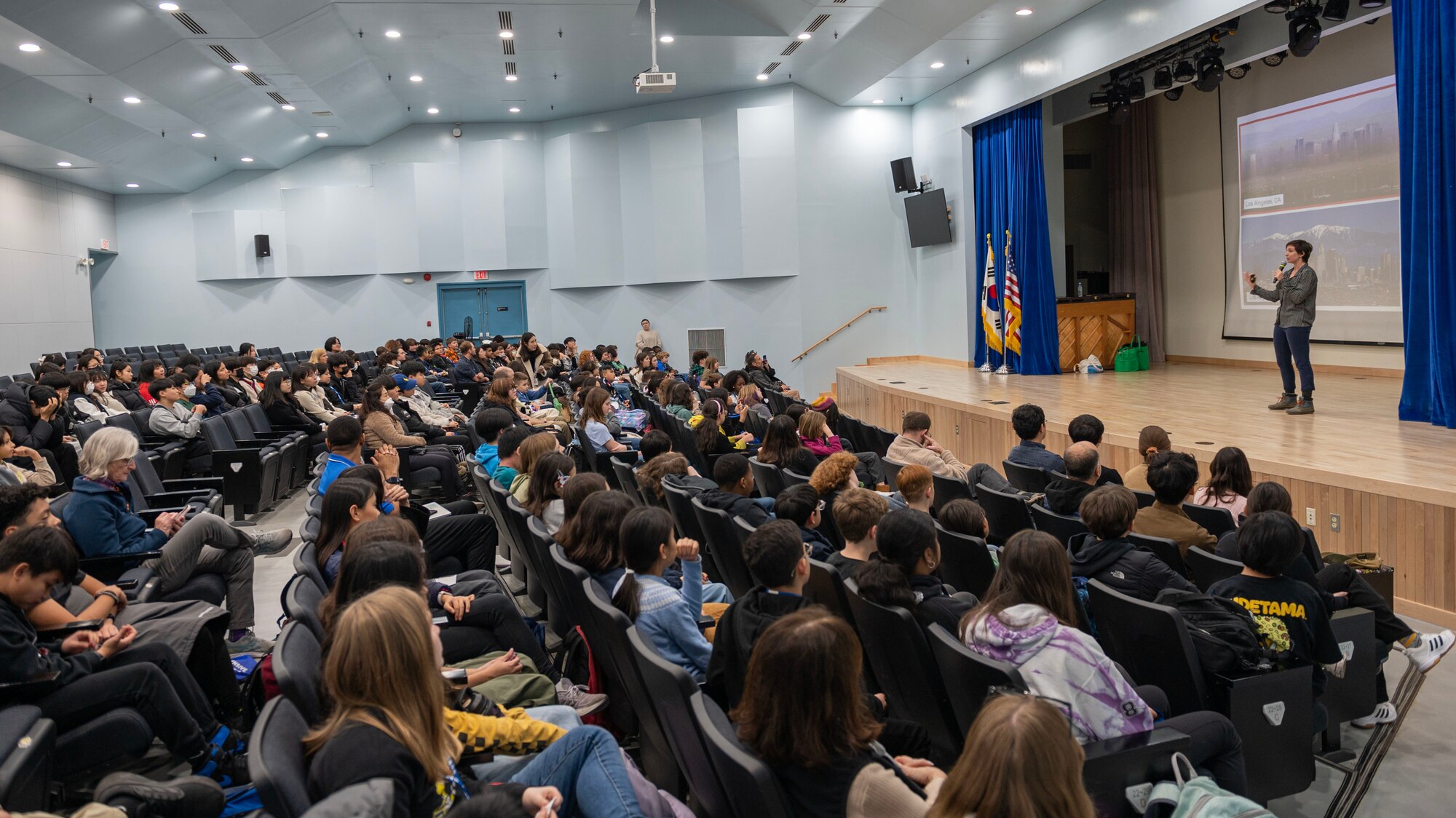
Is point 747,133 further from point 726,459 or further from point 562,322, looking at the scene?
point 726,459

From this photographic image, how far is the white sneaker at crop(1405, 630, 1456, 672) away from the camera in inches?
131

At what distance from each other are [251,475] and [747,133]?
11529 millimetres

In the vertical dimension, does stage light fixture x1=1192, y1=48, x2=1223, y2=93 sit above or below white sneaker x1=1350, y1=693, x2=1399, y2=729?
above

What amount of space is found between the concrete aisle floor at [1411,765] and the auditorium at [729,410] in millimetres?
24

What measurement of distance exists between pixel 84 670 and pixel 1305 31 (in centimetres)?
977

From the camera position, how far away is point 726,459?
4.64 m

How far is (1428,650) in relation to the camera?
337 centimetres

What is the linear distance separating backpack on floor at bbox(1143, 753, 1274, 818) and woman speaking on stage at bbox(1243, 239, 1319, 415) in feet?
22.2

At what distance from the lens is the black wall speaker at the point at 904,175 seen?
16156mm

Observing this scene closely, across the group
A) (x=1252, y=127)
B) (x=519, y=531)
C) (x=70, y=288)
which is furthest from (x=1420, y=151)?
(x=70, y=288)

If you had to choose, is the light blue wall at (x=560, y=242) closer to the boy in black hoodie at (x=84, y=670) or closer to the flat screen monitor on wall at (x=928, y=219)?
the flat screen monitor on wall at (x=928, y=219)

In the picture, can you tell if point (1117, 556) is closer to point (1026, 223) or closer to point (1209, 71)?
point (1209, 71)

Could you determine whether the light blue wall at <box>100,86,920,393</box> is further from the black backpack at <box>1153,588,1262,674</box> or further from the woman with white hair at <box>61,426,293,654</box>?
the black backpack at <box>1153,588,1262,674</box>

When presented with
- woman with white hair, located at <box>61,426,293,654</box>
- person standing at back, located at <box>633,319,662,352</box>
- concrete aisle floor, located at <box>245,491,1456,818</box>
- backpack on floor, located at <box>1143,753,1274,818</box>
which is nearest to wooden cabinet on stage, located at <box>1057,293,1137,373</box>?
person standing at back, located at <box>633,319,662,352</box>
